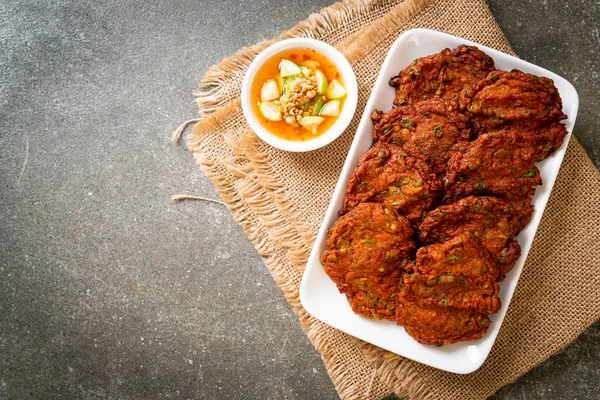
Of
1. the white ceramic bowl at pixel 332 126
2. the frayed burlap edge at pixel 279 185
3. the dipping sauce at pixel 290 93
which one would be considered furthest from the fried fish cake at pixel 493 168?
the frayed burlap edge at pixel 279 185

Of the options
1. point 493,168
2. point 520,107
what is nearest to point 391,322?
point 493,168

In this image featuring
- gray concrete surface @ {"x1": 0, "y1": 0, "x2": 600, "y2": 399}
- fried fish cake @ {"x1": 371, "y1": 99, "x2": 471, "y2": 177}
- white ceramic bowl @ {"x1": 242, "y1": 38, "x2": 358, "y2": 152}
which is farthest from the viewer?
gray concrete surface @ {"x1": 0, "y1": 0, "x2": 600, "y2": 399}

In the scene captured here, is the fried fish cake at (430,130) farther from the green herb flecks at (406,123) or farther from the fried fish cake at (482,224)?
the fried fish cake at (482,224)

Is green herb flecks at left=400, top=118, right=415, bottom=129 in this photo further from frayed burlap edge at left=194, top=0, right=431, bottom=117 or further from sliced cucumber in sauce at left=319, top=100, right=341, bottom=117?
frayed burlap edge at left=194, top=0, right=431, bottom=117

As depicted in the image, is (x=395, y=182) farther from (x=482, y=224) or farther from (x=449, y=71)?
(x=449, y=71)

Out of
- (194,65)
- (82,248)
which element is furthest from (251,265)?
(194,65)

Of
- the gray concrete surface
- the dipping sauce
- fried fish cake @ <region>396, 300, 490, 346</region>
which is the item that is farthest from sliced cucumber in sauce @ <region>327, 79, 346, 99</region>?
fried fish cake @ <region>396, 300, 490, 346</region>
